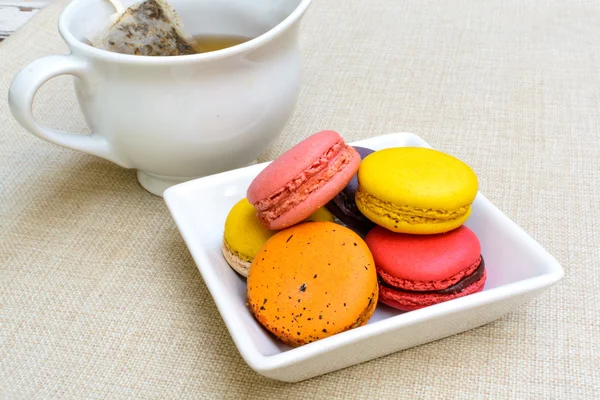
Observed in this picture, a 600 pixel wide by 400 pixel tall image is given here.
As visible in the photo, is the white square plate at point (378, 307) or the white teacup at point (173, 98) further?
the white teacup at point (173, 98)

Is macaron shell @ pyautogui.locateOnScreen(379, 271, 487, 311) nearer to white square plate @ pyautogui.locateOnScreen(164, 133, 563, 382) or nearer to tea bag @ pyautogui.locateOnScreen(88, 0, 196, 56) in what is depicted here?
white square plate @ pyautogui.locateOnScreen(164, 133, 563, 382)

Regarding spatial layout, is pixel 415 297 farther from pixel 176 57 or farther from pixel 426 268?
pixel 176 57

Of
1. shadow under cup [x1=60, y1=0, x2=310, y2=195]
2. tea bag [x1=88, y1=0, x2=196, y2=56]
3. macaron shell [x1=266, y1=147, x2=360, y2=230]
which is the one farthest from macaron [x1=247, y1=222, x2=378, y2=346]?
tea bag [x1=88, y1=0, x2=196, y2=56]

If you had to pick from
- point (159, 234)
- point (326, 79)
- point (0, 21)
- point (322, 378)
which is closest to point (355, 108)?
point (326, 79)

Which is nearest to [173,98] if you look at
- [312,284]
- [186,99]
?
[186,99]

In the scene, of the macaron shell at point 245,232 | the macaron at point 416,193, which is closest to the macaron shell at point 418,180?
the macaron at point 416,193

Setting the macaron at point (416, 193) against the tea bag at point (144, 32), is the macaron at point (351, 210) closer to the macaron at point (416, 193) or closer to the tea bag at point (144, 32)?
the macaron at point (416, 193)
